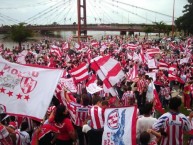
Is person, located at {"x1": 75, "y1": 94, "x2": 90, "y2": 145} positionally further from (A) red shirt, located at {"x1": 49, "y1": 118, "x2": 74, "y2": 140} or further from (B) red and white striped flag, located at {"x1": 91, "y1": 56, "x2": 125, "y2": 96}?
(B) red and white striped flag, located at {"x1": 91, "y1": 56, "x2": 125, "y2": 96}

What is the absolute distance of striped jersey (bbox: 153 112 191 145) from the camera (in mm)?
5395

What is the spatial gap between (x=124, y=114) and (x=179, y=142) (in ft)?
3.10

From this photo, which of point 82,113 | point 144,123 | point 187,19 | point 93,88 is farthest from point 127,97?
point 187,19

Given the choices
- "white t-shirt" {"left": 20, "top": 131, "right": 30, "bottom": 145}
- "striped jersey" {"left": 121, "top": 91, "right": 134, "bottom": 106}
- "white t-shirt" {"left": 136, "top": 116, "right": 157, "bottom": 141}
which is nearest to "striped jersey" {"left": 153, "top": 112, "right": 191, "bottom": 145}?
"white t-shirt" {"left": 136, "top": 116, "right": 157, "bottom": 141}

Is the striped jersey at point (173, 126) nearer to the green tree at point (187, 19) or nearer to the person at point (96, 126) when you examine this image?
the person at point (96, 126)

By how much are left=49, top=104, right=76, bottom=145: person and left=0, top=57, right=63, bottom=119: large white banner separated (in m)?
0.30

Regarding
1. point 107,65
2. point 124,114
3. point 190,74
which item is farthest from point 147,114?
point 190,74

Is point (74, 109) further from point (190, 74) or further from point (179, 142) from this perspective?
point (190, 74)

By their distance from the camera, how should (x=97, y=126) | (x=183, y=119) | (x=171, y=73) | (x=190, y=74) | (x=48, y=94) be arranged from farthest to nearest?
(x=190, y=74), (x=171, y=73), (x=97, y=126), (x=48, y=94), (x=183, y=119)

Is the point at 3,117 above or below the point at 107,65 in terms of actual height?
below

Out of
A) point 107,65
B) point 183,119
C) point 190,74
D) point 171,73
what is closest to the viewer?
point 183,119

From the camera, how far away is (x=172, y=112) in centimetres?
543

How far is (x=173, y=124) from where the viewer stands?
540 cm

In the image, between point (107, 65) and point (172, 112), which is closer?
point (172, 112)
